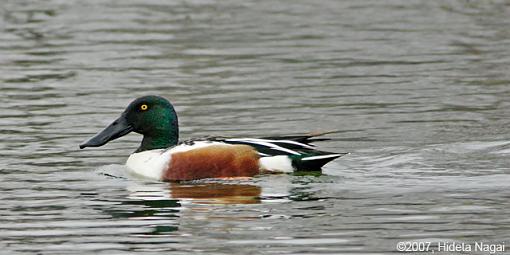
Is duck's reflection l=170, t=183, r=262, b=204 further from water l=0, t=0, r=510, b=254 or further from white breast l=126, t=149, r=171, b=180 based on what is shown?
white breast l=126, t=149, r=171, b=180

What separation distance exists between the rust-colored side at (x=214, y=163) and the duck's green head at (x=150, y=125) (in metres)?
0.58

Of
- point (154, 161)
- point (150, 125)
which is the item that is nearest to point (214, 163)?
point (154, 161)

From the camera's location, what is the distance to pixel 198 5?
24250 mm

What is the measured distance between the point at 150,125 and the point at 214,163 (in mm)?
852

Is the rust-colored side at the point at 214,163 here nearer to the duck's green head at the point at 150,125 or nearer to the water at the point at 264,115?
the water at the point at 264,115

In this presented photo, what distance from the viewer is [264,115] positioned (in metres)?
14.9

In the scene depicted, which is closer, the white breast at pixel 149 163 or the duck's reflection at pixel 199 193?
the duck's reflection at pixel 199 193

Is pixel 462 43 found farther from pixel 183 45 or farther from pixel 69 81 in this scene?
pixel 69 81

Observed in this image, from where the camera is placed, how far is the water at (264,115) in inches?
374

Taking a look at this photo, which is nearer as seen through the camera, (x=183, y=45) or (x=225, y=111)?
(x=225, y=111)

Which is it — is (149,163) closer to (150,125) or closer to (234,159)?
(150,125)

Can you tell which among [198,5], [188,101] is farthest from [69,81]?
[198,5]

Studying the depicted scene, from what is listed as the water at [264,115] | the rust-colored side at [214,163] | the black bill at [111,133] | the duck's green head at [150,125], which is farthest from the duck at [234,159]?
the black bill at [111,133]

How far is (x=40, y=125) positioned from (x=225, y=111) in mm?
1928
